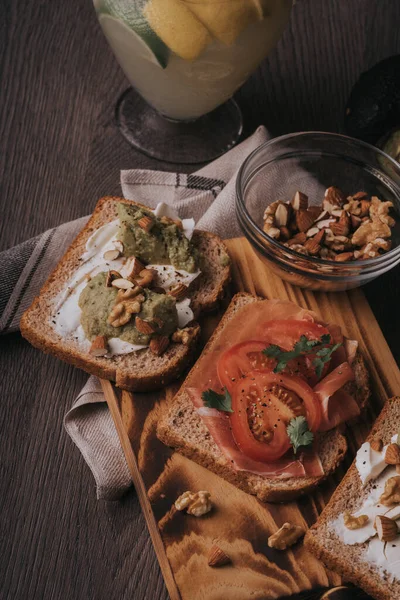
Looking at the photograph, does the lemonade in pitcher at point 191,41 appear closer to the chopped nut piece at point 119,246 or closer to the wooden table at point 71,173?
the wooden table at point 71,173

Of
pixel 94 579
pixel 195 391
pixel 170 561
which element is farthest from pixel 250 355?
pixel 94 579

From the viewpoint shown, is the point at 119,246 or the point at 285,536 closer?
the point at 285,536

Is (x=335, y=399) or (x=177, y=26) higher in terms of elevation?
(x=177, y=26)

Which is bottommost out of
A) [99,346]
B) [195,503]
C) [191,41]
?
[195,503]

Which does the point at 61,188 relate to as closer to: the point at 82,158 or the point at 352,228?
the point at 82,158

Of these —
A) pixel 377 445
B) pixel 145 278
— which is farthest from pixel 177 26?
pixel 377 445

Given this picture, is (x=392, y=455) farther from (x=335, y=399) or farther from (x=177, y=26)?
(x=177, y=26)

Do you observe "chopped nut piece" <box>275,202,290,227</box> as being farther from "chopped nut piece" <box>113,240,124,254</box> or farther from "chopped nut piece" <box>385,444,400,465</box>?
"chopped nut piece" <box>385,444,400,465</box>
